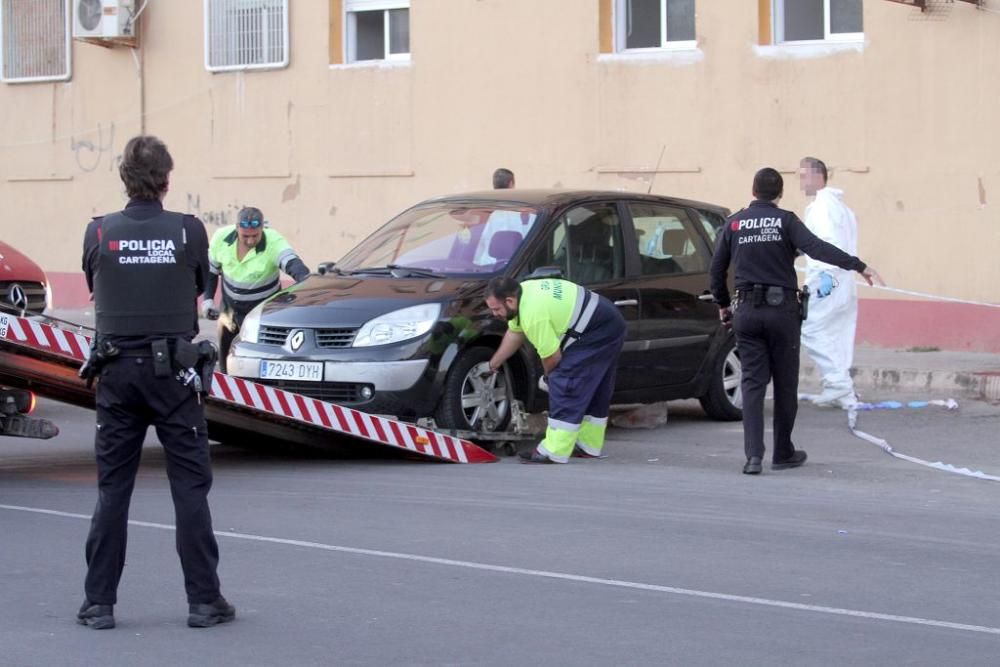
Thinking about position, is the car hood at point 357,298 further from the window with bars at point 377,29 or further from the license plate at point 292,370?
the window with bars at point 377,29

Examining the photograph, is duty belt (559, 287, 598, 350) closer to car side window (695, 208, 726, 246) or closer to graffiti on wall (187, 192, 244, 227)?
car side window (695, 208, 726, 246)

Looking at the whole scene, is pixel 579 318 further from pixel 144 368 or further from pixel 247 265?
pixel 144 368

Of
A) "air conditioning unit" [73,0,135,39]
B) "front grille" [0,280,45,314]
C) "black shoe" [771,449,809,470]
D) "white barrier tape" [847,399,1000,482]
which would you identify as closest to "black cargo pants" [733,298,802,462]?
"black shoe" [771,449,809,470]

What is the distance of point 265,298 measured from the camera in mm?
12094

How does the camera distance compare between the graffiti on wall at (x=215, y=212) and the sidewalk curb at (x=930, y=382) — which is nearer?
the sidewalk curb at (x=930, y=382)

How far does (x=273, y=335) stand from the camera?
1073 cm

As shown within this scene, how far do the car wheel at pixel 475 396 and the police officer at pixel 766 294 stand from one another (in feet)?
5.32

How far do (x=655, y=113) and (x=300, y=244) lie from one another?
5.25 metres

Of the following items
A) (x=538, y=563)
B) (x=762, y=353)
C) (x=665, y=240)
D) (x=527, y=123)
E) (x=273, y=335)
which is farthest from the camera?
(x=527, y=123)

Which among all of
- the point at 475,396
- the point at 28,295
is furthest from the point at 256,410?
the point at 28,295

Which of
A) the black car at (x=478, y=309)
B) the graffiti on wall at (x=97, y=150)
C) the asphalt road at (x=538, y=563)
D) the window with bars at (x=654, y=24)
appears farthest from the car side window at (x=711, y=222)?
the graffiti on wall at (x=97, y=150)

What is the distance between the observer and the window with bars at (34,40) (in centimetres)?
2305

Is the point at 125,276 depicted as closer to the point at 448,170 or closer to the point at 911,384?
the point at 911,384

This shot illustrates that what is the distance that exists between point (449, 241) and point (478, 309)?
3.19ft
